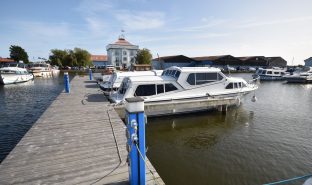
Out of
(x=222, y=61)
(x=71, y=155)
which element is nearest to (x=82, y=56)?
(x=222, y=61)

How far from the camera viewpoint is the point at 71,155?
20.1 feet

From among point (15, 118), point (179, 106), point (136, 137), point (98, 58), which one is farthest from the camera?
point (98, 58)

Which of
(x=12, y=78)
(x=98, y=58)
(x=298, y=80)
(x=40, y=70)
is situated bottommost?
(x=298, y=80)

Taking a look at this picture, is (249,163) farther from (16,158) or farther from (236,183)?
(16,158)

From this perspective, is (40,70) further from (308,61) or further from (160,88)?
(308,61)

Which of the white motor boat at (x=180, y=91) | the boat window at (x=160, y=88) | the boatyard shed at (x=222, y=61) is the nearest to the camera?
the white motor boat at (x=180, y=91)

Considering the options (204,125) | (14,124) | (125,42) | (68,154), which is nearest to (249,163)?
(204,125)

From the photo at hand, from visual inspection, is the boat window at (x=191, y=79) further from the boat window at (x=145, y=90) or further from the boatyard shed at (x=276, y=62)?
the boatyard shed at (x=276, y=62)

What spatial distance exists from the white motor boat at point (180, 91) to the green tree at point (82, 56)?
216ft

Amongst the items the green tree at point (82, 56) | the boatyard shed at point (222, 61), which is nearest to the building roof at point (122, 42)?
the green tree at point (82, 56)

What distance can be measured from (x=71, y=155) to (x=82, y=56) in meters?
74.7

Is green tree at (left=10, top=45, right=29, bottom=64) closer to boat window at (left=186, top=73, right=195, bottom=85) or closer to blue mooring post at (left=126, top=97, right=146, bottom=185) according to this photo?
boat window at (left=186, top=73, right=195, bottom=85)

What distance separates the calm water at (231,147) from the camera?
765cm

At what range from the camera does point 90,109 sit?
12.0 meters
